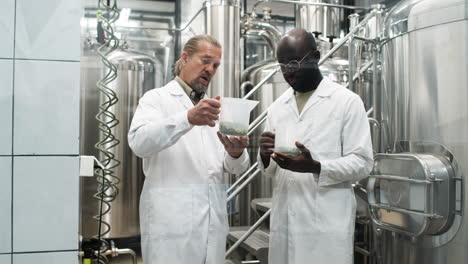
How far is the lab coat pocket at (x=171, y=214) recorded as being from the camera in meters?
1.25

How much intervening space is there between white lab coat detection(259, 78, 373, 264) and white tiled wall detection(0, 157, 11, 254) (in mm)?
711

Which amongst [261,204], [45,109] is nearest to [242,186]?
[261,204]

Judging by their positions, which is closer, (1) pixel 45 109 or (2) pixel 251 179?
(1) pixel 45 109

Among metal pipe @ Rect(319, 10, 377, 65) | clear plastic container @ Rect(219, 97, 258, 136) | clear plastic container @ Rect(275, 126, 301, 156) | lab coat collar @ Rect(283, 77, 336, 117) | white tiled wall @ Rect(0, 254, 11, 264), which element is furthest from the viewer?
metal pipe @ Rect(319, 10, 377, 65)

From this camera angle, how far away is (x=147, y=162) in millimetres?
1269

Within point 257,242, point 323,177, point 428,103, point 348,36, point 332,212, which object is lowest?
point 257,242

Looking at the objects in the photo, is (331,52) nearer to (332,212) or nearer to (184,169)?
(332,212)

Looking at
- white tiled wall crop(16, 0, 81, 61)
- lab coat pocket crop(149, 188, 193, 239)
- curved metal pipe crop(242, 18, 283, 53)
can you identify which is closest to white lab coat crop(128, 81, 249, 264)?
lab coat pocket crop(149, 188, 193, 239)

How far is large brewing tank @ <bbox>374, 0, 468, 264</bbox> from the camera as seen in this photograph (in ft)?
4.61

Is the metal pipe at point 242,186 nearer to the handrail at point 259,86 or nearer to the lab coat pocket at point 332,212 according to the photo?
the handrail at point 259,86

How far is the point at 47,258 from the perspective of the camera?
981 millimetres

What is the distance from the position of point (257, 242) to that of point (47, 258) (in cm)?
68

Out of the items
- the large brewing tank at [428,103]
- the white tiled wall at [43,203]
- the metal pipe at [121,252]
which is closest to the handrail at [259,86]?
the large brewing tank at [428,103]

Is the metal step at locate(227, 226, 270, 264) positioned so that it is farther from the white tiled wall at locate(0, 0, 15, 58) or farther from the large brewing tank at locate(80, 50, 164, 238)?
the white tiled wall at locate(0, 0, 15, 58)
